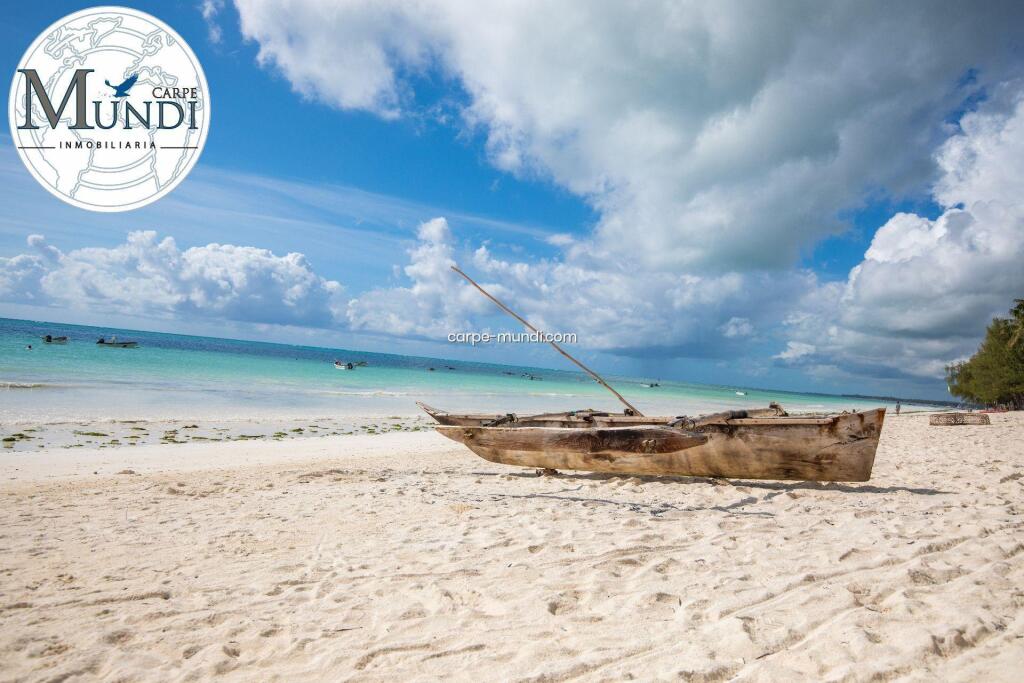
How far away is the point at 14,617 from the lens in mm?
2873

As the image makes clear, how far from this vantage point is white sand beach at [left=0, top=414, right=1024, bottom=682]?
2406mm

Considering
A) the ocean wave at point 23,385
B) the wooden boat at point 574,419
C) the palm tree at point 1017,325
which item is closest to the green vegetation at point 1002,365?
the palm tree at point 1017,325

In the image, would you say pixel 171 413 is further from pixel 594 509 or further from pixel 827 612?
pixel 827 612

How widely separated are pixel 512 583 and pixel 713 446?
4149mm

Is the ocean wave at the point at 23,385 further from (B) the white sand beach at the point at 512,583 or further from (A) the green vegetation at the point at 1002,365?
(A) the green vegetation at the point at 1002,365

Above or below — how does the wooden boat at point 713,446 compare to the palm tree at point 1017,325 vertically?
below

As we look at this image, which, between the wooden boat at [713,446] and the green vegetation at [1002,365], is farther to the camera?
the green vegetation at [1002,365]

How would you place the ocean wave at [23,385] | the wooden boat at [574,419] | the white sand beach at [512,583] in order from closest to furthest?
the white sand beach at [512,583] < the wooden boat at [574,419] < the ocean wave at [23,385]

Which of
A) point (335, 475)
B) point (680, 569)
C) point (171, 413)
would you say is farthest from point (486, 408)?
point (680, 569)

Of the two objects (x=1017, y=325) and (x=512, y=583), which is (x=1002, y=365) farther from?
(x=512, y=583)

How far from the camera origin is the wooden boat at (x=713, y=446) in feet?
19.3

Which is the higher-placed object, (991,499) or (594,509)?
(991,499)

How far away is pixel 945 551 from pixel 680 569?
1961 millimetres

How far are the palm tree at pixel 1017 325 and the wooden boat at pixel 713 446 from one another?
39.2 m
